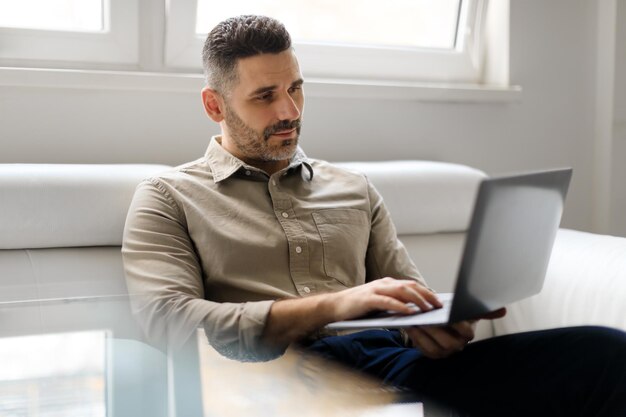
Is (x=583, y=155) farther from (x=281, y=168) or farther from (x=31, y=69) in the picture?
(x=31, y=69)

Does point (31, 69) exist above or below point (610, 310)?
above

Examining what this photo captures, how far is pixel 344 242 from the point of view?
1.57 meters

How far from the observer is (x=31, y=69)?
5.90 feet

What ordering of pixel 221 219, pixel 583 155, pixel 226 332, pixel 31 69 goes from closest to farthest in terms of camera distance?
1. pixel 226 332
2. pixel 221 219
3. pixel 31 69
4. pixel 583 155

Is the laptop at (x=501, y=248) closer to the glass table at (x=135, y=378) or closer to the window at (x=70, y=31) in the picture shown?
the glass table at (x=135, y=378)

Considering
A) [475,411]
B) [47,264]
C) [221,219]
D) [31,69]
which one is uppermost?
[31,69]

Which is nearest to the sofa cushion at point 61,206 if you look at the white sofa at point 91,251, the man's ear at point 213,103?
the white sofa at point 91,251

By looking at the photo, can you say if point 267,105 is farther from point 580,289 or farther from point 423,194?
point 580,289

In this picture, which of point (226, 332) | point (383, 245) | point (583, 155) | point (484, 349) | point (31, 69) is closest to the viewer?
point (226, 332)

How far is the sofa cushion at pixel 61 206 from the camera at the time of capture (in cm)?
154

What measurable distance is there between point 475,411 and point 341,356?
0.21 meters

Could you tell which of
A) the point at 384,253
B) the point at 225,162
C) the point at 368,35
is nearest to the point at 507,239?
the point at 384,253

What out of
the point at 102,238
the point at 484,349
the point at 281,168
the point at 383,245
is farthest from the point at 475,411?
the point at 102,238

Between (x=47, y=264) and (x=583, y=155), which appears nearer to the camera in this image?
(x=47, y=264)
